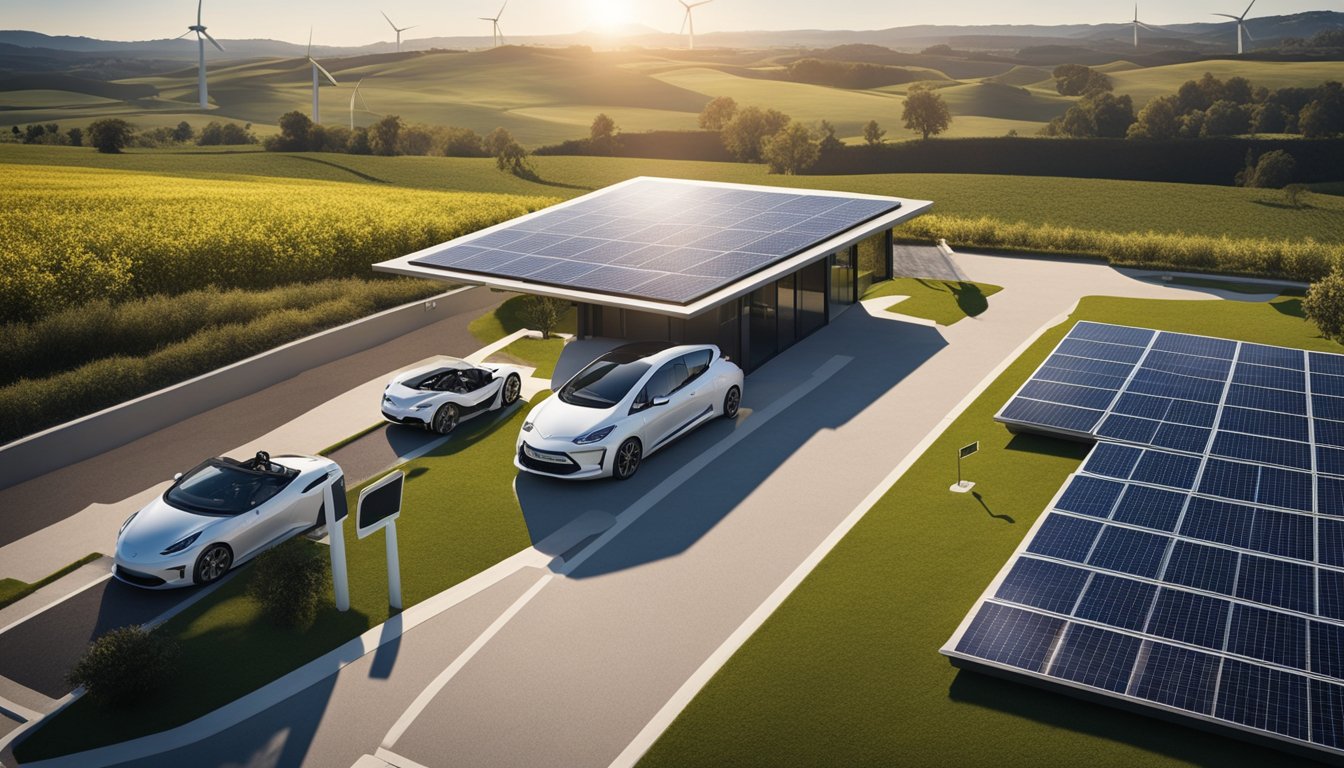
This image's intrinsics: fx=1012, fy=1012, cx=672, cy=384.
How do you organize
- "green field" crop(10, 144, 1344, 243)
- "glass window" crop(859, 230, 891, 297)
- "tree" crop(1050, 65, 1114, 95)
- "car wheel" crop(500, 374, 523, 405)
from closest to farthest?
"car wheel" crop(500, 374, 523, 405) < "glass window" crop(859, 230, 891, 297) < "green field" crop(10, 144, 1344, 243) < "tree" crop(1050, 65, 1114, 95)

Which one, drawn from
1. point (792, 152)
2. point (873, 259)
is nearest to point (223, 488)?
point (873, 259)

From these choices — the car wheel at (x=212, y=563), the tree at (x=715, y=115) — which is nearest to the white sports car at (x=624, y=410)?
the car wheel at (x=212, y=563)

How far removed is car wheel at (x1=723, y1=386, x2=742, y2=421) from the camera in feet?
A: 65.5

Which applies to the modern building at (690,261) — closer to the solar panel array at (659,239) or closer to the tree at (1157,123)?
the solar panel array at (659,239)

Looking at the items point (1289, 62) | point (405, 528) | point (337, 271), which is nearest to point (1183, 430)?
point (405, 528)

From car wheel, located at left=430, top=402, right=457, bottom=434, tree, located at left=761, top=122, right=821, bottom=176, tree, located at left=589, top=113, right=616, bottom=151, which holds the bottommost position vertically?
car wheel, located at left=430, top=402, right=457, bottom=434

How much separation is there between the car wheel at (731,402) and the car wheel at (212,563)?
372 inches

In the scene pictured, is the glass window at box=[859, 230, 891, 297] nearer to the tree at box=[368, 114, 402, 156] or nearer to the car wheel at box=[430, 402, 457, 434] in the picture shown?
the car wheel at box=[430, 402, 457, 434]

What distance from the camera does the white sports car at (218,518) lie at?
13758mm

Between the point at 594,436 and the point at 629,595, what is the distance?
12.8 ft

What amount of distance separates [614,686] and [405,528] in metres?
5.58

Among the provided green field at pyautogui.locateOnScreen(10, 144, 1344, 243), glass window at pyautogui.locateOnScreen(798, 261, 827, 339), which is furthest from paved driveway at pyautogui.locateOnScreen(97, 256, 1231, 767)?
green field at pyautogui.locateOnScreen(10, 144, 1344, 243)

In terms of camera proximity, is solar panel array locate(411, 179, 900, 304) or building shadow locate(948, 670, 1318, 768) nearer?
building shadow locate(948, 670, 1318, 768)

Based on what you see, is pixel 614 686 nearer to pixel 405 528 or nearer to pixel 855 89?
pixel 405 528
